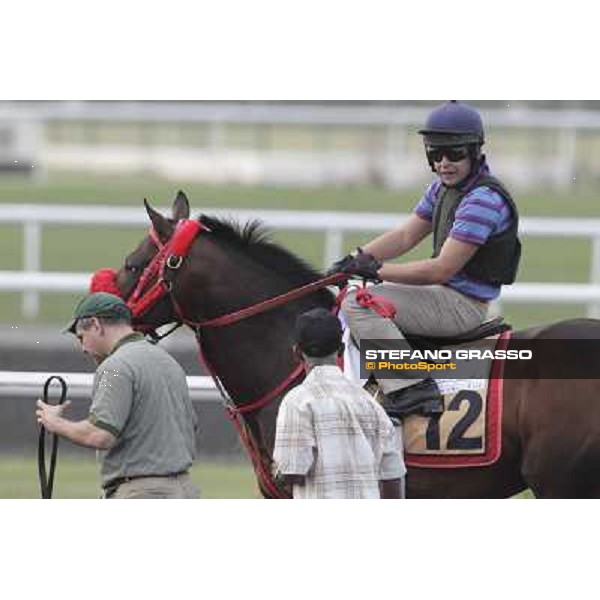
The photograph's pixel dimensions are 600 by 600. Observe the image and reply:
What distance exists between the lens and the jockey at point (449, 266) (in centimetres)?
624

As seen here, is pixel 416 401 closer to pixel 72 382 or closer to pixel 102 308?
pixel 102 308

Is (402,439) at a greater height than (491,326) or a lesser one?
lesser

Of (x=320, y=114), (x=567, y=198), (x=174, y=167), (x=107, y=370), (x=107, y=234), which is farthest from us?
(x=174, y=167)

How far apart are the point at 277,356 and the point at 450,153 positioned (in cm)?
111

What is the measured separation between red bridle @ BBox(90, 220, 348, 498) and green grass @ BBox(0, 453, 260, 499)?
1856 mm

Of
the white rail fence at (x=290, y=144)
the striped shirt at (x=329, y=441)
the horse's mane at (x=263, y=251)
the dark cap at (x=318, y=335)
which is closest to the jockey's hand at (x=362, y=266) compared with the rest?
the horse's mane at (x=263, y=251)

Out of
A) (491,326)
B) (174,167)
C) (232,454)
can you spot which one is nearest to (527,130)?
(174,167)

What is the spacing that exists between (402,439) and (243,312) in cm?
89

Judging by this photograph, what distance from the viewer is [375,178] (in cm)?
2280

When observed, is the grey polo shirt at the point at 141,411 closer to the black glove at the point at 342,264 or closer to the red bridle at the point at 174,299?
the red bridle at the point at 174,299

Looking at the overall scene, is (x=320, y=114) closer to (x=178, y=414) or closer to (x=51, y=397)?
(x=51, y=397)

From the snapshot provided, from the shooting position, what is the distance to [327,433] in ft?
17.3

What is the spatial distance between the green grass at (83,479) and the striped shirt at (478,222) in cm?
233

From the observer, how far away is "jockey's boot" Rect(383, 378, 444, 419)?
6.22m
